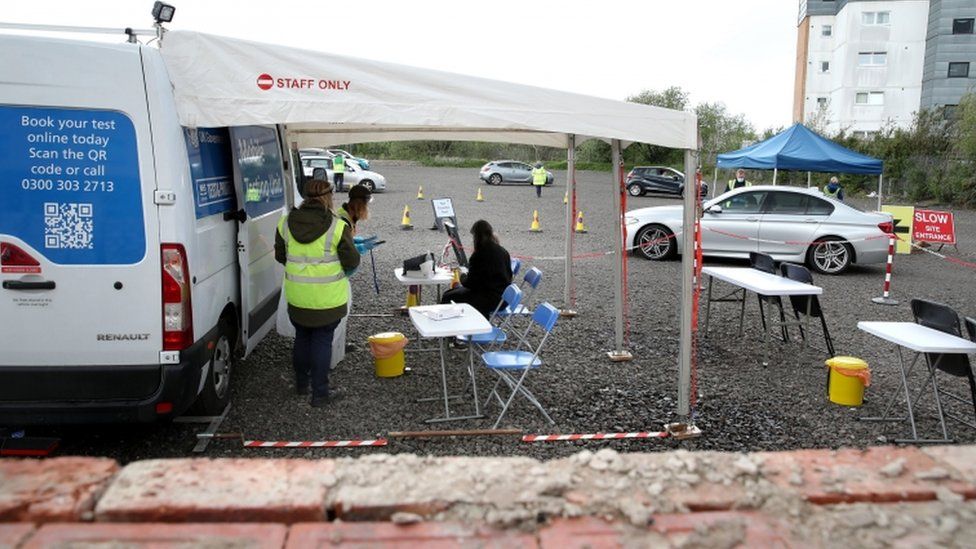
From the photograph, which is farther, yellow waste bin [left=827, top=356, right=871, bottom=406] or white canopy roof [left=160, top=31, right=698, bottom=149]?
yellow waste bin [left=827, top=356, right=871, bottom=406]

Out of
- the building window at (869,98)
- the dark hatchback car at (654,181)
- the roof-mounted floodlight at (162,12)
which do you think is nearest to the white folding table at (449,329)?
the roof-mounted floodlight at (162,12)

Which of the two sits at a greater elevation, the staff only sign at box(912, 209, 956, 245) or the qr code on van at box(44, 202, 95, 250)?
the qr code on van at box(44, 202, 95, 250)

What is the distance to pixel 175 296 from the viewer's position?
3836 millimetres

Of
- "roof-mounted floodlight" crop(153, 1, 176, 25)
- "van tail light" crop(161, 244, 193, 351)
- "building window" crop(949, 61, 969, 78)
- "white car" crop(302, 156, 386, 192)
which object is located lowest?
"van tail light" crop(161, 244, 193, 351)

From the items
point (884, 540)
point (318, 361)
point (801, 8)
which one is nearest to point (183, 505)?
point (884, 540)

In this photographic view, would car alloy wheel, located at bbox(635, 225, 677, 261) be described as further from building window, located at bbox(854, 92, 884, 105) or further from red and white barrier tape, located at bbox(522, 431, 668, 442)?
building window, located at bbox(854, 92, 884, 105)

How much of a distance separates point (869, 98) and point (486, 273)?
48.2m

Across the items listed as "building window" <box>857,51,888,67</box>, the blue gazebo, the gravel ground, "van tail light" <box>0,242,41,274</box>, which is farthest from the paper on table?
"building window" <box>857,51,888,67</box>

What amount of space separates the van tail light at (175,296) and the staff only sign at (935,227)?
12.2 metres

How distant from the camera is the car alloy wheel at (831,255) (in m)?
11.8

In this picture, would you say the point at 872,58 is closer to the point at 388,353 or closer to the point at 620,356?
the point at 620,356

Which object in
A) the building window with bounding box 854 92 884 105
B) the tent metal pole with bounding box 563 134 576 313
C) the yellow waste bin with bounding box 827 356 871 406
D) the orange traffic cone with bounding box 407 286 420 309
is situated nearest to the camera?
the yellow waste bin with bounding box 827 356 871 406

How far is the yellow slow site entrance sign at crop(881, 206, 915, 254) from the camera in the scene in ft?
43.7

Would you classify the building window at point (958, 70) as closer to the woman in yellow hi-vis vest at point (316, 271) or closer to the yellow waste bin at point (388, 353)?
the yellow waste bin at point (388, 353)
